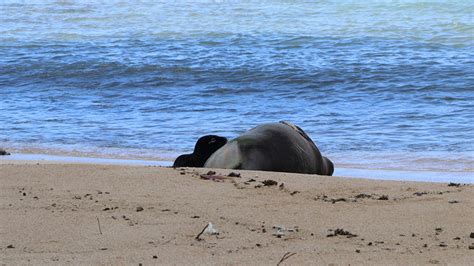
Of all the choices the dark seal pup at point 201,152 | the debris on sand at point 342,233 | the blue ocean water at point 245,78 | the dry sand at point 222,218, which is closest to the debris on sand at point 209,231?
the dry sand at point 222,218

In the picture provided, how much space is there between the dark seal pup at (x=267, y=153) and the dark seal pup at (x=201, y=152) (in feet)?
0.48

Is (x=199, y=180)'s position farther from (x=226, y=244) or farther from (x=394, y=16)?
(x=394, y=16)

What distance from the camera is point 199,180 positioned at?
18.7ft

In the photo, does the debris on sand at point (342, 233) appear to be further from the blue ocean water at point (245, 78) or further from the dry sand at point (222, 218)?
the blue ocean water at point (245, 78)

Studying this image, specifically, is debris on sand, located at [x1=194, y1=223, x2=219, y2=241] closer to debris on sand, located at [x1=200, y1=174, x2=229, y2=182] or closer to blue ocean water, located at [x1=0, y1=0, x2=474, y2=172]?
debris on sand, located at [x1=200, y1=174, x2=229, y2=182]

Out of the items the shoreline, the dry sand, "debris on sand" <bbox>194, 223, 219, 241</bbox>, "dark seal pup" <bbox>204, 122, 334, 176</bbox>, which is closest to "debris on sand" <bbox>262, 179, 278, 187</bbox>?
the dry sand

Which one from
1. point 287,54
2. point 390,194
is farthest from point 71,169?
point 287,54

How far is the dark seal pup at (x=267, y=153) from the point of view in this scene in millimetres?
6473

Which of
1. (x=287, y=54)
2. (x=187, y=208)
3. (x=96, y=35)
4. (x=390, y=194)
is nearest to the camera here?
(x=187, y=208)

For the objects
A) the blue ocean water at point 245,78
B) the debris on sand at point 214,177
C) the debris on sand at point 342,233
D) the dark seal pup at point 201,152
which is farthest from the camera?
the blue ocean water at point 245,78

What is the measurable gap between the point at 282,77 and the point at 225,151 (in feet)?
22.1

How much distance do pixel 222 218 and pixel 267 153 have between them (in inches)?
73.7

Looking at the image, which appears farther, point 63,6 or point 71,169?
point 63,6

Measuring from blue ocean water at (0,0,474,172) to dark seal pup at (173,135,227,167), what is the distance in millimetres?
1370
